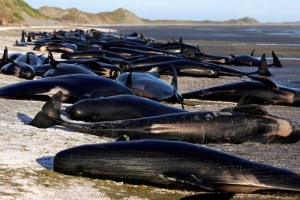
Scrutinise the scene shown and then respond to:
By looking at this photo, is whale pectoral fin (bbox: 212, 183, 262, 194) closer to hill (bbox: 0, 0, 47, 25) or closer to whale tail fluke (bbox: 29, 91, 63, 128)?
whale tail fluke (bbox: 29, 91, 63, 128)

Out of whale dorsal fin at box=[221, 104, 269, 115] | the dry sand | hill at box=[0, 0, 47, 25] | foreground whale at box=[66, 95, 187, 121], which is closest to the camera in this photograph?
the dry sand

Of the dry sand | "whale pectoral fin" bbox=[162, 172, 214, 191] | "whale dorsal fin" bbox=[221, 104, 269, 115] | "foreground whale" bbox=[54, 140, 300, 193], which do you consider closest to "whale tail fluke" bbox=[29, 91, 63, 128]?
the dry sand

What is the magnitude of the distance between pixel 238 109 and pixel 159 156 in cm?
210

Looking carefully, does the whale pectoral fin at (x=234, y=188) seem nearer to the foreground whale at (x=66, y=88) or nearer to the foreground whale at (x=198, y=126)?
the foreground whale at (x=198, y=126)

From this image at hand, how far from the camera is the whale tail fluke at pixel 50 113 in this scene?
607 centimetres

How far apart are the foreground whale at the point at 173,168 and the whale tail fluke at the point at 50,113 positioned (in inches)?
48.6

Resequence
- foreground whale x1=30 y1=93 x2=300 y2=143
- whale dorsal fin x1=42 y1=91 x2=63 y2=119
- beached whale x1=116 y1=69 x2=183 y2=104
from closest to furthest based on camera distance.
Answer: whale dorsal fin x1=42 y1=91 x2=63 y2=119, foreground whale x1=30 y1=93 x2=300 y2=143, beached whale x1=116 y1=69 x2=183 y2=104

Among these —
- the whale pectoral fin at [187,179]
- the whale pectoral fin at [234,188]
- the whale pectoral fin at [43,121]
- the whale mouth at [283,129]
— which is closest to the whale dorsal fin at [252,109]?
the whale mouth at [283,129]

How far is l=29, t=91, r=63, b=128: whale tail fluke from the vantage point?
19.9 feet

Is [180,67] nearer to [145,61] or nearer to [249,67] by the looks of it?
[145,61]


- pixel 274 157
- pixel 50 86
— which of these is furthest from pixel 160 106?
pixel 50 86

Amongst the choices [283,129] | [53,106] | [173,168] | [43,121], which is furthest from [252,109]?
[43,121]

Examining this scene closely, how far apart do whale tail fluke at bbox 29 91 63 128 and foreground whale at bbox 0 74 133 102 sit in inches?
78.4

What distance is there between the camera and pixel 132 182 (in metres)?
4.82
